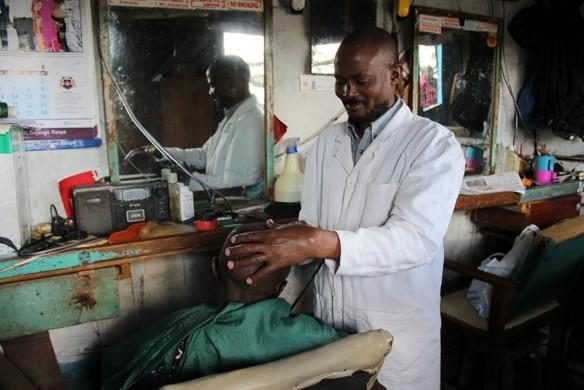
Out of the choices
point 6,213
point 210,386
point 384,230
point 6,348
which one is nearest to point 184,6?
point 6,213

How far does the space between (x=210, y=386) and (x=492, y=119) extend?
97.1 inches

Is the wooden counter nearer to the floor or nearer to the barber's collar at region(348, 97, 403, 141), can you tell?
the barber's collar at region(348, 97, 403, 141)

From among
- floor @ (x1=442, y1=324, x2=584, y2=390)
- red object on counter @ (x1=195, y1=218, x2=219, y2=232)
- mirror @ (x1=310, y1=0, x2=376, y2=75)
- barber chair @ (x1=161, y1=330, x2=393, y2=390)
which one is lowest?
floor @ (x1=442, y1=324, x2=584, y2=390)

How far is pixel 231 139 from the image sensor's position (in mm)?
1978

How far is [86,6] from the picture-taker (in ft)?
5.34

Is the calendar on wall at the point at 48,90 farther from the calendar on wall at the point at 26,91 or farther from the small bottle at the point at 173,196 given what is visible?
the small bottle at the point at 173,196

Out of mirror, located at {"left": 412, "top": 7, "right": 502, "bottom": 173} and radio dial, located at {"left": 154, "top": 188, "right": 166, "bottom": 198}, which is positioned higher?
mirror, located at {"left": 412, "top": 7, "right": 502, "bottom": 173}

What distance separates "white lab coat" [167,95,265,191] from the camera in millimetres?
1925

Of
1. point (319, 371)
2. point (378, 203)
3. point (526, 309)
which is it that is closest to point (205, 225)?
point (378, 203)

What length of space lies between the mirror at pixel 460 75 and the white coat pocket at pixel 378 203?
3.95 ft

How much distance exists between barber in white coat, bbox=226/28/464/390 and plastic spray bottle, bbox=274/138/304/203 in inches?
16.1

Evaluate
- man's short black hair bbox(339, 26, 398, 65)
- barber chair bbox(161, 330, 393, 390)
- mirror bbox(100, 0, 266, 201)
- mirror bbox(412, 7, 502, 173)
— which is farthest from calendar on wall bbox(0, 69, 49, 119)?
mirror bbox(412, 7, 502, 173)

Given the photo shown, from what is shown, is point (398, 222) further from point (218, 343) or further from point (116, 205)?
point (116, 205)

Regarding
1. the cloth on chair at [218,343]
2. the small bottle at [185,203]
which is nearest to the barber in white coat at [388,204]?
the cloth on chair at [218,343]
